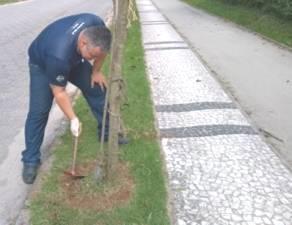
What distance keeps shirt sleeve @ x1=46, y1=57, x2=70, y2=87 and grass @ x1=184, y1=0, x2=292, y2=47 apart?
8.59 meters

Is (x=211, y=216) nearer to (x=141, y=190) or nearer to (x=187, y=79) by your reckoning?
(x=141, y=190)

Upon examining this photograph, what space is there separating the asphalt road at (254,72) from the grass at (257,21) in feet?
0.99

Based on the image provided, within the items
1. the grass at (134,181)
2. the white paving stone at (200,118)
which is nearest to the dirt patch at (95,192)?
the grass at (134,181)

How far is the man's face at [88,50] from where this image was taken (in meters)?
3.66

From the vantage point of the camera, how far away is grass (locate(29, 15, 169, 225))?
3664 millimetres

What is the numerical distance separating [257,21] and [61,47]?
12.1 meters

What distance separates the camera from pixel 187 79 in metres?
8.01

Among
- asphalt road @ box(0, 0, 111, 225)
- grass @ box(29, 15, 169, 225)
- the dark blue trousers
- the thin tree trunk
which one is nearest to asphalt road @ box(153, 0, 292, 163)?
grass @ box(29, 15, 169, 225)

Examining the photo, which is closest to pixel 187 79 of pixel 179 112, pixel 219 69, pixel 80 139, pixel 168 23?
pixel 219 69

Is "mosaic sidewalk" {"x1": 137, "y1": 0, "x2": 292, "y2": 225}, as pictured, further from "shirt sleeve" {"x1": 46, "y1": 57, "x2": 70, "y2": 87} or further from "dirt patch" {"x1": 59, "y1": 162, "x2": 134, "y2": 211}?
"shirt sleeve" {"x1": 46, "y1": 57, "x2": 70, "y2": 87}

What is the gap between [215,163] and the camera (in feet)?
15.1

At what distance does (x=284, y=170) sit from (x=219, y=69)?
15.3 ft

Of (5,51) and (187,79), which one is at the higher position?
(187,79)

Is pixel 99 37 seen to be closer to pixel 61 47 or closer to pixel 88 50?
pixel 88 50
